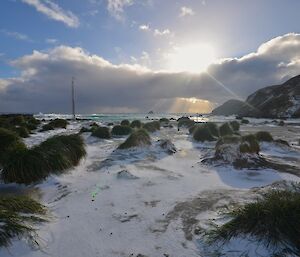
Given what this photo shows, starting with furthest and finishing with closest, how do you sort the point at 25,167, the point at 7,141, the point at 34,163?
the point at 7,141, the point at 34,163, the point at 25,167

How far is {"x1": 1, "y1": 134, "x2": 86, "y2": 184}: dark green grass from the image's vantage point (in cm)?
892

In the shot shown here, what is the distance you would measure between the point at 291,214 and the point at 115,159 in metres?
9.07

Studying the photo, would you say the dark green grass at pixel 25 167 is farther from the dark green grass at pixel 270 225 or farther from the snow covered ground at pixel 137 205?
the dark green grass at pixel 270 225

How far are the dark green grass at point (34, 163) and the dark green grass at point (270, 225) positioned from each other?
233 inches

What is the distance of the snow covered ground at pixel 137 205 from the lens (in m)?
5.05

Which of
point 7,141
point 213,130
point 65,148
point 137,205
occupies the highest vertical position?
point 7,141

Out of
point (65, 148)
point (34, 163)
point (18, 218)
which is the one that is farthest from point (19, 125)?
point (18, 218)

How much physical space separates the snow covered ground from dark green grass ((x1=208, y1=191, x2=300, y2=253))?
228 millimetres

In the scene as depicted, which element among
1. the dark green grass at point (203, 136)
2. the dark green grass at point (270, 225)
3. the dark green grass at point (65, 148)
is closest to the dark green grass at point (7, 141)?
the dark green grass at point (65, 148)

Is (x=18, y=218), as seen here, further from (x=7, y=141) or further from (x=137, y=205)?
(x=7, y=141)

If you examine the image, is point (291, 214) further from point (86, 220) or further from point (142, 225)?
Answer: point (86, 220)

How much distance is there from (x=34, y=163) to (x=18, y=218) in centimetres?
403

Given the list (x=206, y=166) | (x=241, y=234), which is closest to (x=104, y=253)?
(x=241, y=234)

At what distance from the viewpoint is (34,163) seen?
30.4ft
